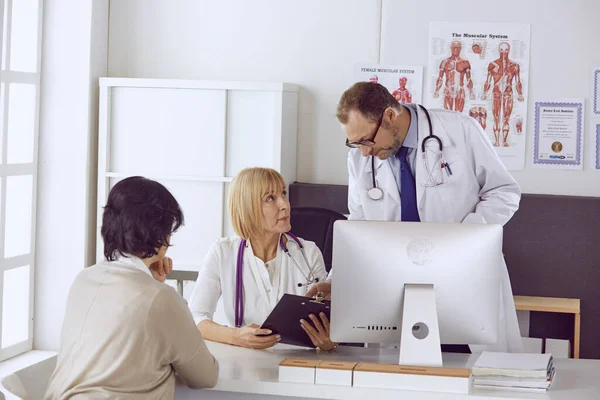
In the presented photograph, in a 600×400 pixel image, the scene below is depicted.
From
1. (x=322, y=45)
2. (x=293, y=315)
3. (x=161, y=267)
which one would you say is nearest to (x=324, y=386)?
(x=293, y=315)

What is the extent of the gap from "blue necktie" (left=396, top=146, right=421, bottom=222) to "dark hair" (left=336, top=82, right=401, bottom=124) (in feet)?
0.72

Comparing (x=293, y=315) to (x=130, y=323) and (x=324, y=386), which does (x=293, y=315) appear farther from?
(x=130, y=323)

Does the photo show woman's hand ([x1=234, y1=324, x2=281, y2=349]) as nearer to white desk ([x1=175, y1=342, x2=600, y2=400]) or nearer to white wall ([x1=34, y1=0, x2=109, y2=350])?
white desk ([x1=175, y1=342, x2=600, y2=400])

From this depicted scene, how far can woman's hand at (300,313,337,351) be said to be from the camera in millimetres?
2465

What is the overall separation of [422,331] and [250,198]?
86cm

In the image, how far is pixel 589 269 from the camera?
4168mm

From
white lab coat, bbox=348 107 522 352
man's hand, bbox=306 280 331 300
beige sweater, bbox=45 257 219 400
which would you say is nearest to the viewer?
beige sweater, bbox=45 257 219 400

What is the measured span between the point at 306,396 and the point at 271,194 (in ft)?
2.95

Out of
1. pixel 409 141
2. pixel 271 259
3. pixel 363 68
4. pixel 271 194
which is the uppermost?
pixel 363 68

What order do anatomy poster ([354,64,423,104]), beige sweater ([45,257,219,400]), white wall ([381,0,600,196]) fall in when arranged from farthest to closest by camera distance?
anatomy poster ([354,64,423,104]) < white wall ([381,0,600,196]) < beige sweater ([45,257,219,400])

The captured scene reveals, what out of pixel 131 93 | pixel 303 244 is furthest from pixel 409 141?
pixel 131 93

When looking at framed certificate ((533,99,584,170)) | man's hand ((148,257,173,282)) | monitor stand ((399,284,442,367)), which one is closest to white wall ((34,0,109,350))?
man's hand ((148,257,173,282))

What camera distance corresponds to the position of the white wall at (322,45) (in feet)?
14.0

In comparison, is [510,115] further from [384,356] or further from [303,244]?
[384,356]
